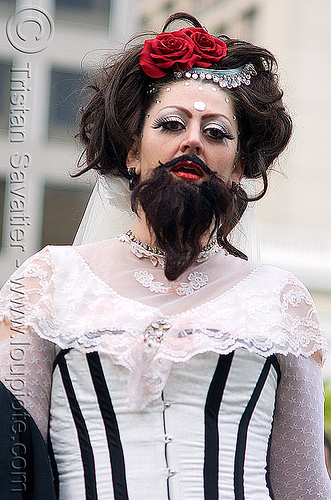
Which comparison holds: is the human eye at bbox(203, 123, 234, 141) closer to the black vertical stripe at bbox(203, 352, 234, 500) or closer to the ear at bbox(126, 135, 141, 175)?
the ear at bbox(126, 135, 141, 175)

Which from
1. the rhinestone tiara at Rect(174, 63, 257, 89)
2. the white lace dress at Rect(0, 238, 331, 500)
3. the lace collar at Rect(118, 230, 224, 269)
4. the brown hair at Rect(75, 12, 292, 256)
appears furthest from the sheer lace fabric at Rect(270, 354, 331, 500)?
the rhinestone tiara at Rect(174, 63, 257, 89)

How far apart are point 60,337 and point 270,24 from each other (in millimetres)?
15375

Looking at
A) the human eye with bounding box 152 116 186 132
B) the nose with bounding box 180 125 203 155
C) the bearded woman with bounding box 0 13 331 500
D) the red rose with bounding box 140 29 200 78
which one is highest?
the red rose with bounding box 140 29 200 78

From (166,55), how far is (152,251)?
1.84 feet

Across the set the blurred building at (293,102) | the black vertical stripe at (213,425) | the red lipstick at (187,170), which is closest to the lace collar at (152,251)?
the red lipstick at (187,170)

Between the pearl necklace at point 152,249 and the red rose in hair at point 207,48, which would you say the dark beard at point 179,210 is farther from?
the red rose in hair at point 207,48

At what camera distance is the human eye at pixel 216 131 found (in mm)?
2393

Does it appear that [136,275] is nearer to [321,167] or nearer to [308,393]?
[308,393]

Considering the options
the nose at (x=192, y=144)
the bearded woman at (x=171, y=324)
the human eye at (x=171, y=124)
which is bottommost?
the bearded woman at (x=171, y=324)

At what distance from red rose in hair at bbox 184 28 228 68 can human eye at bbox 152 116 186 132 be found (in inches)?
8.4

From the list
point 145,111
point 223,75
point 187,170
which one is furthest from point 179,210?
point 223,75

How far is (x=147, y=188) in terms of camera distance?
7.64ft

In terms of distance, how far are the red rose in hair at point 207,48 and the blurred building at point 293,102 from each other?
10391 millimetres

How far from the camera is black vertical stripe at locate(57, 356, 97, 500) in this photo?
2.09m
